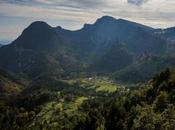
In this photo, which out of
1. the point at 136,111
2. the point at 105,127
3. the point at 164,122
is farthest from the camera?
the point at 105,127

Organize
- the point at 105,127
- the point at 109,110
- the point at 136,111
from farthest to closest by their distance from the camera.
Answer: the point at 109,110 < the point at 105,127 < the point at 136,111

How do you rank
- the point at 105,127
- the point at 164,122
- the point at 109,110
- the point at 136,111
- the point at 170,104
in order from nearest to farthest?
the point at 164,122
the point at 170,104
the point at 136,111
the point at 105,127
the point at 109,110

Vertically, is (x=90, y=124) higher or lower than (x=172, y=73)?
lower

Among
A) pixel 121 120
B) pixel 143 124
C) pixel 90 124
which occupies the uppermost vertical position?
pixel 143 124

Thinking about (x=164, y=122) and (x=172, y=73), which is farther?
(x=172, y=73)

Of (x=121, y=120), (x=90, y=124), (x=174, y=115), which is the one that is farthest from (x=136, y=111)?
(x=90, y=124)

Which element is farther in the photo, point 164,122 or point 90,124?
point 90,124

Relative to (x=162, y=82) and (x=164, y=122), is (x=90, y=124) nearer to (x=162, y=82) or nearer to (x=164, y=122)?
(x=162, y=82)

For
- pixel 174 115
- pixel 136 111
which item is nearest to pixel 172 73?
pixel 136 111

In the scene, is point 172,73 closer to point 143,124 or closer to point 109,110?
point 109,110
